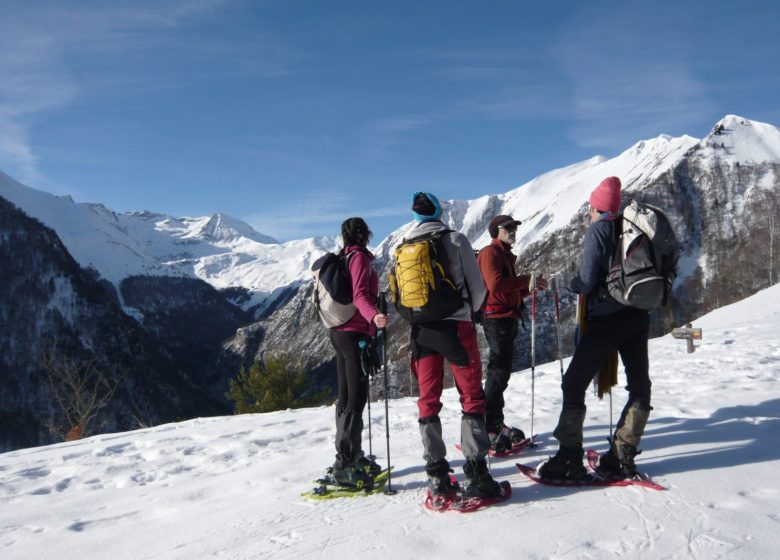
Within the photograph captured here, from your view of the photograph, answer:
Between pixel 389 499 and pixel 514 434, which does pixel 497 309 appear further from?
pixel 389 499

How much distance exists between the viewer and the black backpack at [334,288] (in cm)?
539

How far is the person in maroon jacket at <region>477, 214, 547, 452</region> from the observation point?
6066 millimetres

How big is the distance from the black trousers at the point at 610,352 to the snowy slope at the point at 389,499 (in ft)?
2.77

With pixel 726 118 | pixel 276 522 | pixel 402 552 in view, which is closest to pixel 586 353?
pixel 402 552

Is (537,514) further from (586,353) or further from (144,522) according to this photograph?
(144,522)

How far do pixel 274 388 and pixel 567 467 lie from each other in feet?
94.3

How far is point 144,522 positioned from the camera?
5.32m

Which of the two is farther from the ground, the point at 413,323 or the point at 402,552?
the point at 413,323

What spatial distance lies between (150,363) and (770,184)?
544 feet

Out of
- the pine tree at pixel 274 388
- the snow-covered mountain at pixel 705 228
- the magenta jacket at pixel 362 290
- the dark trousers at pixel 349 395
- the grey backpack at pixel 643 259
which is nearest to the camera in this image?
the grey backpack at pixel 643 259

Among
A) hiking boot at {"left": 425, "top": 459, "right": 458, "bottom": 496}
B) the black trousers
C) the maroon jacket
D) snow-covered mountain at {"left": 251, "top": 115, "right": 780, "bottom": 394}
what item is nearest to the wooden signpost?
the maroon jacket

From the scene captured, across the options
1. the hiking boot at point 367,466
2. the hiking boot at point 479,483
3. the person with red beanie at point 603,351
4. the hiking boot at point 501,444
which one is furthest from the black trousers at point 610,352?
the hiking boot at point 367,466

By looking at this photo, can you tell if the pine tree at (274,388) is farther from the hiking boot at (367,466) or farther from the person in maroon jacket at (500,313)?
the hiking boot at (367,466)

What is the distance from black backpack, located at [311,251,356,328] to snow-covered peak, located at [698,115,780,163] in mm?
176855
